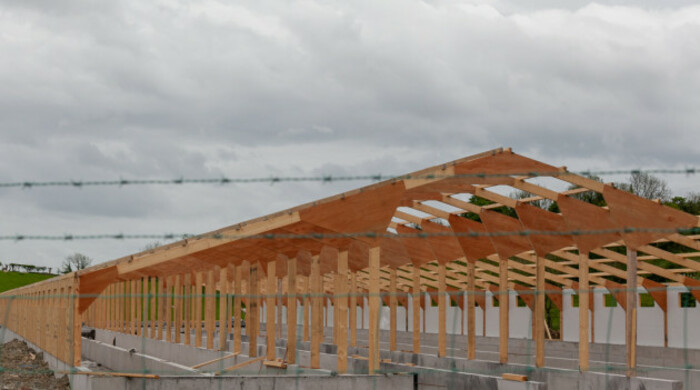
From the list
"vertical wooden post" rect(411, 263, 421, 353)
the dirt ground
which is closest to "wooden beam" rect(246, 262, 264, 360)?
the dirt ground

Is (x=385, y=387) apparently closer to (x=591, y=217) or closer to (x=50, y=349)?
(x=591, y=217)

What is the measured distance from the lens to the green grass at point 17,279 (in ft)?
264

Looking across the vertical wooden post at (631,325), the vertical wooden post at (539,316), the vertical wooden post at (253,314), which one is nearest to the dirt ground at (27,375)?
the vertical wooden post at (253,314)

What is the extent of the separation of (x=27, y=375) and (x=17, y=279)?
6760cm

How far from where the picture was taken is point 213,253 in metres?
17.5

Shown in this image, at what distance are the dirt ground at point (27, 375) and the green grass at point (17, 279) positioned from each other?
2115 inches

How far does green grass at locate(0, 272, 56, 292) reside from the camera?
80375 millimetres

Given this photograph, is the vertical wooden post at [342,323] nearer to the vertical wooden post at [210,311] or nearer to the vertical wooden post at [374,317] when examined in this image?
the vertical wooden post at [374,317]

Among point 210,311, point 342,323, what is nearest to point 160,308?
point 210,311

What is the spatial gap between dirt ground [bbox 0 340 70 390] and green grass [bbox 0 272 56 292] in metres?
53.7

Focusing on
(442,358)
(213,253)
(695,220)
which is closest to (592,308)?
(442,358)

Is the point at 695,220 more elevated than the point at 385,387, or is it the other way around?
the point at 695,220

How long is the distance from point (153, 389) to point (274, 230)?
3482mm

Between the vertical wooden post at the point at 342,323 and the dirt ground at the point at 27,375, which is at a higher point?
the vertical wooden post at the point at 342,323
